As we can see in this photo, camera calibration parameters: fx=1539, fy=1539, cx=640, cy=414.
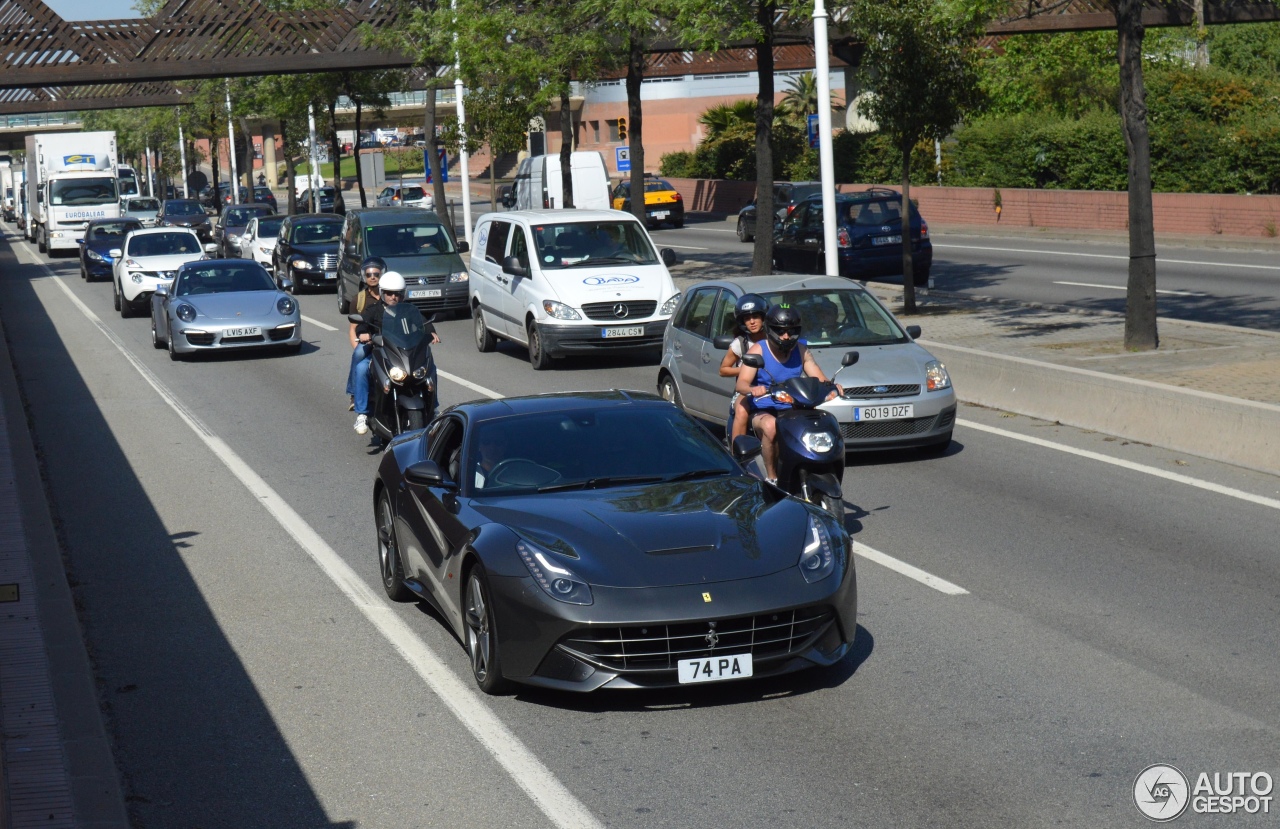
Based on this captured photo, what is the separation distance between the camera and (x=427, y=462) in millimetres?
7836

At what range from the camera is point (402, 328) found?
1345 cm

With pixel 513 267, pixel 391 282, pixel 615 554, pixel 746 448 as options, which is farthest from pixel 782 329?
pixel 513 267

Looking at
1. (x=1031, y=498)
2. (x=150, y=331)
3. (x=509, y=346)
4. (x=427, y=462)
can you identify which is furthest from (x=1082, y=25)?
(x=427, y=462)

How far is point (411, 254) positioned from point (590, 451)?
20.1 metres

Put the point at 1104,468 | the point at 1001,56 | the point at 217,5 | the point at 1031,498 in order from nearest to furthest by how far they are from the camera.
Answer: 1. the point at 1031,498
2. the point at 1104,468
3. the point at 217,5
4. the point at 1001,56

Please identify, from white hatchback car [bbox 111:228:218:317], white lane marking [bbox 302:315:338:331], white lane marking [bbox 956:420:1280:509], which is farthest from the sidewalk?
white hatchback car [bbox 111:228:218:317]

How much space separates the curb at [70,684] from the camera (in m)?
5.55

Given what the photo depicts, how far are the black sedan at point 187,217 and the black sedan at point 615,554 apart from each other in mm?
48523

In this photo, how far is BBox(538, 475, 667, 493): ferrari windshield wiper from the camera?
755cm

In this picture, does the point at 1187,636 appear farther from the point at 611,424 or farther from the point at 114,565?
the point at 114,565

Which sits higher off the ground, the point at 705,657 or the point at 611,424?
the point at 611,424

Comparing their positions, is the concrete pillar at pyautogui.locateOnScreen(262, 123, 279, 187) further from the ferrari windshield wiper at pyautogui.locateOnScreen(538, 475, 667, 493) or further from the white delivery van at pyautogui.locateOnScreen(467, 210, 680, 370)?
the ferrari windshield wiper at pyautogui.locateOnScreen(538, 475, 667, 493)

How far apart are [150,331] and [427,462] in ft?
69.9

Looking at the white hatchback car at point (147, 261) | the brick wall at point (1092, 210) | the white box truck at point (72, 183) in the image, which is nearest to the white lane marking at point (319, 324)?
the white hatchback car at point (147, 261)
